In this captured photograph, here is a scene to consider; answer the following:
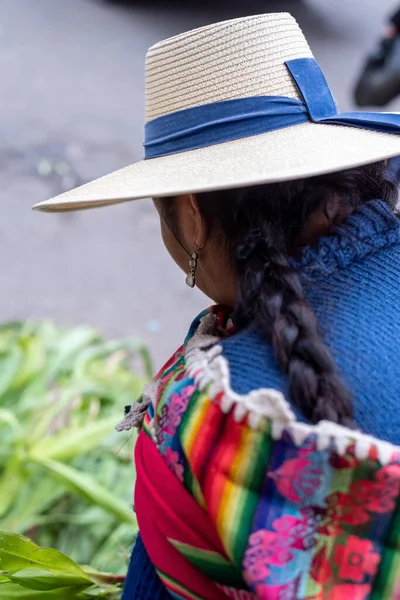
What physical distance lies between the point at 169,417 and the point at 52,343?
1699mm

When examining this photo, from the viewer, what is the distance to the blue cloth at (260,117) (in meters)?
0.90

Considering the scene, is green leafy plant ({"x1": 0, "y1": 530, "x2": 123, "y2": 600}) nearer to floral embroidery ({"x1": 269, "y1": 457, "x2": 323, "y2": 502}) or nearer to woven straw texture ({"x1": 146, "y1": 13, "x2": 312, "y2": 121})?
floral embroidery ({"x1": 269, "y1": 457, "x2": 323, "y2": 502})

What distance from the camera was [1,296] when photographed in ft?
10.1

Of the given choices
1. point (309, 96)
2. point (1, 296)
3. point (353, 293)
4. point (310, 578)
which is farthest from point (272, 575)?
point (1, 296)

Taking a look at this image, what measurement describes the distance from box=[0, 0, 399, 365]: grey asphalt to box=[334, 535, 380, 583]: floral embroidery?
226cm

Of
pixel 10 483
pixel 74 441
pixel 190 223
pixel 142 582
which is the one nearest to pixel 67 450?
pixel 74 441

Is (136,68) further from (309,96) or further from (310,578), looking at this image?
(310,578)

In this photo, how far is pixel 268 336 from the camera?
74 cm

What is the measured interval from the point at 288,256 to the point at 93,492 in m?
1.08

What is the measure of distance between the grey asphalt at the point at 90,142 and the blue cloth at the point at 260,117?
6.77 feet

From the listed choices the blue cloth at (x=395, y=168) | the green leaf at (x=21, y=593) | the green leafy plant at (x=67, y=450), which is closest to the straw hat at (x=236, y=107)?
the blue cloth at (x=395, y=168)

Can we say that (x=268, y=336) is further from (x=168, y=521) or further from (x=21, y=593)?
(x=21, y=593)

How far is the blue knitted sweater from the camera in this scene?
71cm

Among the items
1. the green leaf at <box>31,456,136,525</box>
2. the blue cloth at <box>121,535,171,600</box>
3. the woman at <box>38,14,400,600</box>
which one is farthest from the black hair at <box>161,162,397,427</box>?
the green leaf at <box>31,456,136,525</box>
